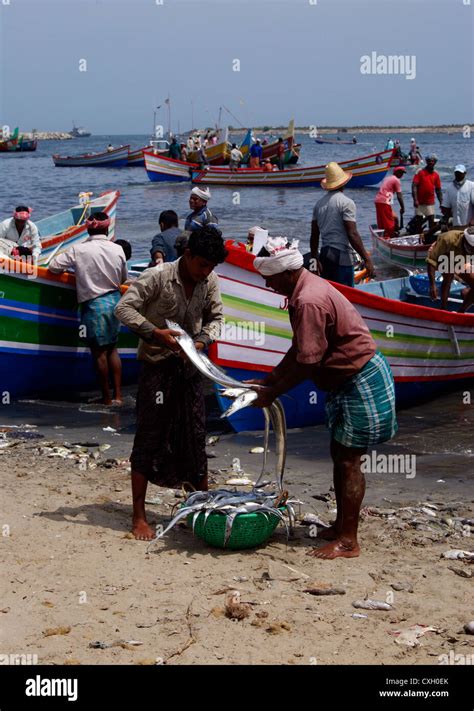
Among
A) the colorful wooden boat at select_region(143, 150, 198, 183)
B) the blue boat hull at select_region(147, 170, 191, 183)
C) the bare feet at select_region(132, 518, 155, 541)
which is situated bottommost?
the bare feet at select_region(132, 518, 155, 541)

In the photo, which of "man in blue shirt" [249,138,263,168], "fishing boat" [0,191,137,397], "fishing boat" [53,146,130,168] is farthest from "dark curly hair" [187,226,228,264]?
"fishing boat" [53,146,130,168]

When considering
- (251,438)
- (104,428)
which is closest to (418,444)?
(251,438)

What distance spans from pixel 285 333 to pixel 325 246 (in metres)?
1.32

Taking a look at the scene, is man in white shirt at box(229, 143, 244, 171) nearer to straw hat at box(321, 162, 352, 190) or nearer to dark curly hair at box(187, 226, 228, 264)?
straw hat at box(321, 162, 352, 190)

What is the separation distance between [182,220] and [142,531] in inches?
1000

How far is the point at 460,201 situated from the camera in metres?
12.8

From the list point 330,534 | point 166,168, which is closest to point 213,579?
point 330,534

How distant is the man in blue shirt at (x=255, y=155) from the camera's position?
40531 millimetres

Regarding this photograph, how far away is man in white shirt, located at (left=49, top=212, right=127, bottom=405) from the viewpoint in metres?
8.59

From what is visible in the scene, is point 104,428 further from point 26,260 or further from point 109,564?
point 109,564

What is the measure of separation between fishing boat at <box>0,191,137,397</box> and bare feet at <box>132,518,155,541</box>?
→ 402 cm

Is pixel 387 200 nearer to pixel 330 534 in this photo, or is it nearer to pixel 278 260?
pixel 330 534

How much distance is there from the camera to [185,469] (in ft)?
17.9
